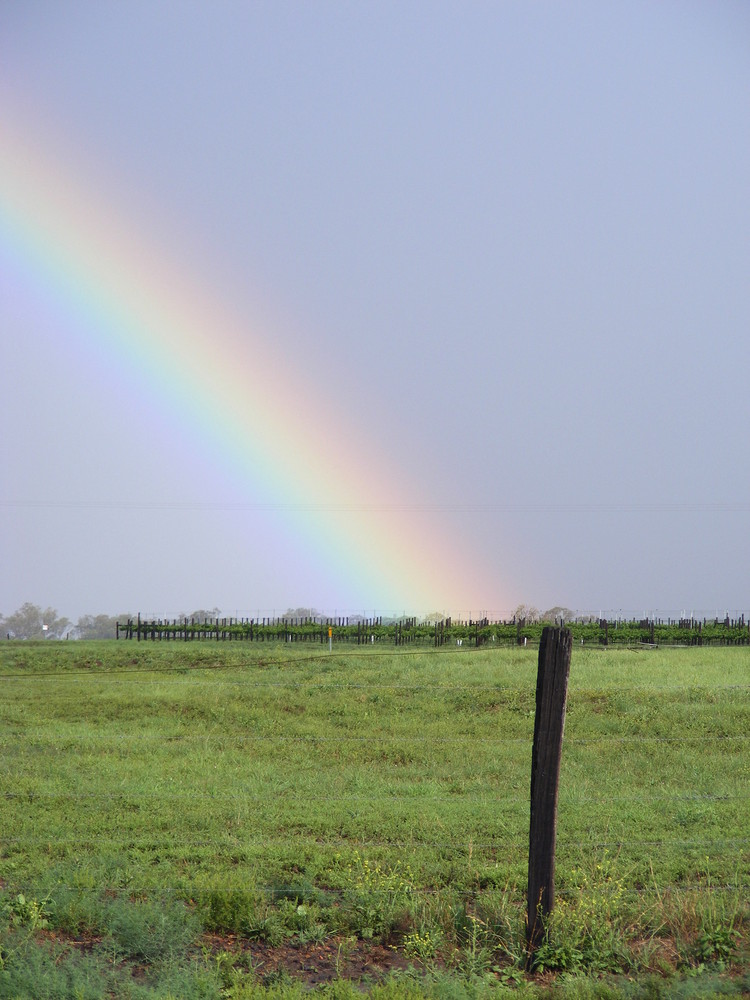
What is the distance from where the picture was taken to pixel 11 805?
1016 centimetres

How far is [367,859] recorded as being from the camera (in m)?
7.75

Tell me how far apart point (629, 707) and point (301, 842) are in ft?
36.2

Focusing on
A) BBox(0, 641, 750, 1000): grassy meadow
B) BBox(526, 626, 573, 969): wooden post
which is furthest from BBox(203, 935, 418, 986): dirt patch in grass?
BBox(526, 626, 573, 969): wooden post

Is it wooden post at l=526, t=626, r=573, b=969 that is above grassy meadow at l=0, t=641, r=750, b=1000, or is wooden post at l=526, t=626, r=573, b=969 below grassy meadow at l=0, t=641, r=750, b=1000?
above

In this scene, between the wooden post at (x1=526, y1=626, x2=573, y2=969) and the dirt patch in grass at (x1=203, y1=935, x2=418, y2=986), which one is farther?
the wooden post at (x1=526, y1=626, x2=573, y2=969)

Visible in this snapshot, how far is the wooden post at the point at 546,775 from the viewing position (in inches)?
240

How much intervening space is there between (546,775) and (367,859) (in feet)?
7.36

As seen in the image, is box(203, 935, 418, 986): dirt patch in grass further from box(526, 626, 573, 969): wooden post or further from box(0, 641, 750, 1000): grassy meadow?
box(526, 626, 573, 969): wooden post

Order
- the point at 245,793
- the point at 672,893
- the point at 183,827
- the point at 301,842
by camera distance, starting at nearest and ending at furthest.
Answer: the point at 672,893
the point at 301,842
the point at 183,827
the point at 245,793

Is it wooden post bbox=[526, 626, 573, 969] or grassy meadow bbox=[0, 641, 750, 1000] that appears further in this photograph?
wooden post bbox=[526, 626, 573, 969]

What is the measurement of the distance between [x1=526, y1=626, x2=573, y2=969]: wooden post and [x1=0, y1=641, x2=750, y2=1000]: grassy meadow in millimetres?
146

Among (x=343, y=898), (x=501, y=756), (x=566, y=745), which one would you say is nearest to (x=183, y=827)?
(x=343, y=898)

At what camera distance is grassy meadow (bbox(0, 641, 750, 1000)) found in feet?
18.8

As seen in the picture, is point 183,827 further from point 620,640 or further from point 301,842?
point 620,640
